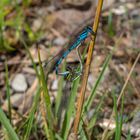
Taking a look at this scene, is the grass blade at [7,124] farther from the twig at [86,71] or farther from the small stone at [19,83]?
the small stone at [19,83]

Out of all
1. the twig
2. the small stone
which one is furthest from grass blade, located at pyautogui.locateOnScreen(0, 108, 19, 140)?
the small stone

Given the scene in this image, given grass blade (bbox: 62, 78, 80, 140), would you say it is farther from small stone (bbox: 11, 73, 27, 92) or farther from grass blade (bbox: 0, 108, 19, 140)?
small stone (bbox: 11, 73, 27, 92)

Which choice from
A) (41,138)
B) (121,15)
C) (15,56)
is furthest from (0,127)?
(121,15)

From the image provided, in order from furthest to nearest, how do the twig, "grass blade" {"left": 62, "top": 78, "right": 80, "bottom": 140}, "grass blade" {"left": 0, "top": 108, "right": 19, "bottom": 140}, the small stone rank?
the small stone, "grass blade" {"left": 62, "top": 78, "right": 80, "bottom": 140}, "grass blade" {"left": 0, "top": 108, "right": 19, "bottom": 140}, the twig

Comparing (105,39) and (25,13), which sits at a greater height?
(25,13)

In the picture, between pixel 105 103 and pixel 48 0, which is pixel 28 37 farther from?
pixel 105 103

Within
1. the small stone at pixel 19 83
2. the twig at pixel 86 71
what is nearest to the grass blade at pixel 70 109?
the twig at pixel 86 71

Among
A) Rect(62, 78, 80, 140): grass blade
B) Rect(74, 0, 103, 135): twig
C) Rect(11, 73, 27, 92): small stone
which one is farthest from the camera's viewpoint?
Rect(11, 73, 27, 92): small stone

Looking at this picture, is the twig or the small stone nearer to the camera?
the twig

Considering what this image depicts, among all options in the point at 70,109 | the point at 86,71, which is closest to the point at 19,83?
the point at 70,109
